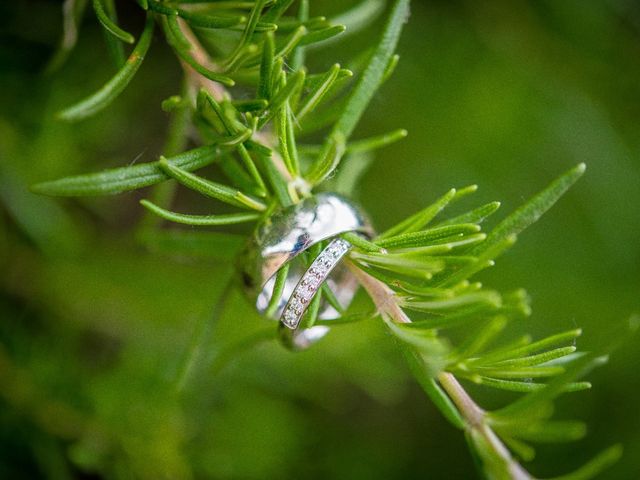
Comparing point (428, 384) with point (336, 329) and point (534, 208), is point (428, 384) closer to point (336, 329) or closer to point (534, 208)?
point (534, 208)

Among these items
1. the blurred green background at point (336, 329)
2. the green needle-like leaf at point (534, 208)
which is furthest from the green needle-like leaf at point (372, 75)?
the blurred green background at point (336, 329)

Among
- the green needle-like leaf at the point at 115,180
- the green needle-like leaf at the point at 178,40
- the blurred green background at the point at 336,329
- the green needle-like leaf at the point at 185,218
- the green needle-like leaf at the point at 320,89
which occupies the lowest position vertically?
the blurred green background at the point at 336,329

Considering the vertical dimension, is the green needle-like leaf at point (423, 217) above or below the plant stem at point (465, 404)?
above

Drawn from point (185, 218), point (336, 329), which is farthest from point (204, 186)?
point (336, 329)

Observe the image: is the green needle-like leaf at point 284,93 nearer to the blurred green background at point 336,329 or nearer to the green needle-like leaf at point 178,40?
the green needle-like leaf at point 178,40

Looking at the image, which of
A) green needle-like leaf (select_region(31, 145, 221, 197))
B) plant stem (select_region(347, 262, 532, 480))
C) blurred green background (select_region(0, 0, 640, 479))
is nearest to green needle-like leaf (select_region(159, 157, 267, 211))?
green needle-like leaf (select_region(31, 145, 221, 197))

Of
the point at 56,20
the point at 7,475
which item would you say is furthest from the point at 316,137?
the point at 7,475

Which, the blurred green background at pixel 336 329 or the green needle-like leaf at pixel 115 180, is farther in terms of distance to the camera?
the blurred green background at pixel 336 329

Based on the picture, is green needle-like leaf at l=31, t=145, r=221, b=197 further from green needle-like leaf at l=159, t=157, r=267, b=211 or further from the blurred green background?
the blurred green background

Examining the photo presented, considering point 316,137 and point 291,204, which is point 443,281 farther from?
point 316,137
